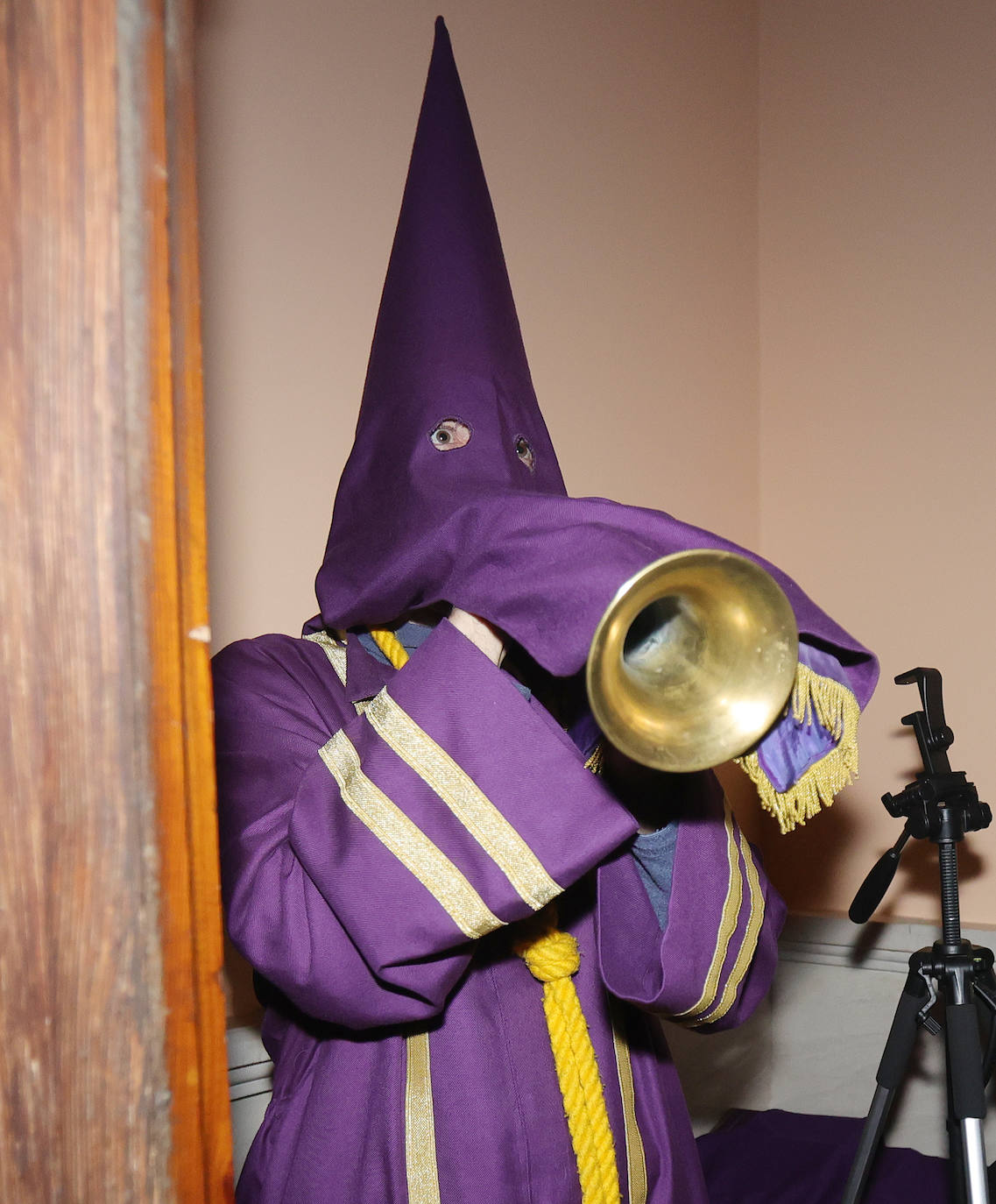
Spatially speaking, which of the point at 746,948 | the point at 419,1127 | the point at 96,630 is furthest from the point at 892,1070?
the point at 96,630

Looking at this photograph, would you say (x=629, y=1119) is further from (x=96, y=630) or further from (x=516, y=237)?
(x=516, y=237)

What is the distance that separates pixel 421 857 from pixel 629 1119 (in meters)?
0.40

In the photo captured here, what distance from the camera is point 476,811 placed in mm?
762

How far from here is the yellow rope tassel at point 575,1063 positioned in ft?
2.98

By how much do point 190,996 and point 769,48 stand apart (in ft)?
8.38

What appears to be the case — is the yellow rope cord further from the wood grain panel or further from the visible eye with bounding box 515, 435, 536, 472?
the wood grain panel

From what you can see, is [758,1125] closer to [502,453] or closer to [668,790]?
[668,790]

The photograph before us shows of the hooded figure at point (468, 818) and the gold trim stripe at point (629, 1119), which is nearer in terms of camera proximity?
the hooded figure at point (468, 818)

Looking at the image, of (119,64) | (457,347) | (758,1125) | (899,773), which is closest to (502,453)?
(457,347)

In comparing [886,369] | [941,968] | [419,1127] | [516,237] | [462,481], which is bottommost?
[941,968]

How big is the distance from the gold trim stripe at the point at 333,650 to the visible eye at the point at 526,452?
0.26 meters

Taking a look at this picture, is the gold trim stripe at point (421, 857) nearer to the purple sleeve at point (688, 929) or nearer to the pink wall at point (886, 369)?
the purple sleeve at point (688, 929)

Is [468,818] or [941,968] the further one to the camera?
[941,968]

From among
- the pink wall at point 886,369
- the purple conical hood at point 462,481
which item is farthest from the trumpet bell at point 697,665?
the pink wall at point 886,369
